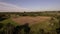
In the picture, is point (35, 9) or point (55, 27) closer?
point (55, 27)

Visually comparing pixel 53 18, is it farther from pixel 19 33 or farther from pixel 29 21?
pixel 19 33

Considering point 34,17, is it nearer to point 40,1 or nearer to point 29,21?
point 29,21

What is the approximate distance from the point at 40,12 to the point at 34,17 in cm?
17

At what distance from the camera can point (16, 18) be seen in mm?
3141

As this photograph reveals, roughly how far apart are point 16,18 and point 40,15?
1.67ft

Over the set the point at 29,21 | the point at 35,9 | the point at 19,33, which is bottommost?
the point at 19,33

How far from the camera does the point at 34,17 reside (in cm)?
311

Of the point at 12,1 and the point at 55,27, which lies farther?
the point at 12,1

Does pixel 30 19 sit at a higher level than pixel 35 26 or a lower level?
higher

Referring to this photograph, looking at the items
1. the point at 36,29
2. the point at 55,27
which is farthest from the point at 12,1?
the point at 55,27

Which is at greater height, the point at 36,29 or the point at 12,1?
the point at 12,1

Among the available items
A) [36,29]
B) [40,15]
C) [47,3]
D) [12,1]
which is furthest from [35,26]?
[12,1]

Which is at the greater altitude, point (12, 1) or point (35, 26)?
point (12, 1)

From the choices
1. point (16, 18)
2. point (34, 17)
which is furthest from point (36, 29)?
point (16, 18)
